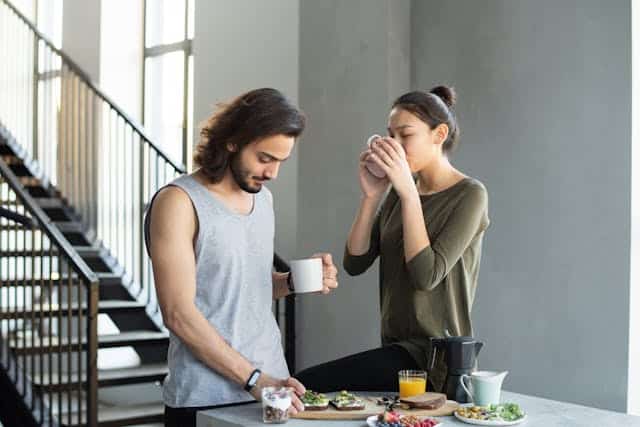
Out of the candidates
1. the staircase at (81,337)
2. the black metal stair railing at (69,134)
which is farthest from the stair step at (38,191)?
the black metal stair railing at (69,134)

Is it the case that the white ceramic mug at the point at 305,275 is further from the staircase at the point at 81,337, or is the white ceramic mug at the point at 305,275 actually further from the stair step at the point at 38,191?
the stair step at the point at 38,191

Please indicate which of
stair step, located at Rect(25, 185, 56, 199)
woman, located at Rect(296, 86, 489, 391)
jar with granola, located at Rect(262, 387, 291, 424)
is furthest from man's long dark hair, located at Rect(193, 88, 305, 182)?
stair step, located at Rect(25, 185, 56, 199)

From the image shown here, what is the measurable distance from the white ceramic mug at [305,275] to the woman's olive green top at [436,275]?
0.75ft

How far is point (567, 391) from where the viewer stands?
3.40 m

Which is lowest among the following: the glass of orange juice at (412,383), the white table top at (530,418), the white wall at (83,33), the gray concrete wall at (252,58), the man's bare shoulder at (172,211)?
the white table top at (530,418)

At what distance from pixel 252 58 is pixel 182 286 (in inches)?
133

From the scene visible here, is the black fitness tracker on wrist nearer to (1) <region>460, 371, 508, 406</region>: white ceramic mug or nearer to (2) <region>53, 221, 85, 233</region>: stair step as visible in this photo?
(1) <region>460, 371, 508, 406</region>: white ceramic mug

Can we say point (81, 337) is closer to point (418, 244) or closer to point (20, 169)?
point (418, 244)

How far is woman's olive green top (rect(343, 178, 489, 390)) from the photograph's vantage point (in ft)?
7.39

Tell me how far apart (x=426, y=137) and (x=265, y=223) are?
50cm

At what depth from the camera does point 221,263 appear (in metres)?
2.09

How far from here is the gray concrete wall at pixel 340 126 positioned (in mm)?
4062

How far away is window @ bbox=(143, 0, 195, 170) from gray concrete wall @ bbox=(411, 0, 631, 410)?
2904mm

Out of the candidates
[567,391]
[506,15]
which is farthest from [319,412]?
[506,15]
